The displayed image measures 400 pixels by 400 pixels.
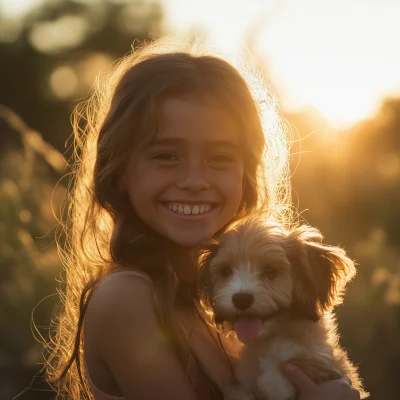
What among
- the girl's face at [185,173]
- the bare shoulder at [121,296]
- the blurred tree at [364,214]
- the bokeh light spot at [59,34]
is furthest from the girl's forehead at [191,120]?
the bokeh light spot at [59,34]

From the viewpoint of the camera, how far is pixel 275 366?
4121 mm

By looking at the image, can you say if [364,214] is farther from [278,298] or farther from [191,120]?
[278,298]

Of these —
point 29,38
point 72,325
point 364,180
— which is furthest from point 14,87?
point 72,325

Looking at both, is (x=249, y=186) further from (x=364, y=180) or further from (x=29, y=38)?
(x=29, y=38)

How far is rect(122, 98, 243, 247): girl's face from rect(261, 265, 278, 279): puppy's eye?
0.53 meters

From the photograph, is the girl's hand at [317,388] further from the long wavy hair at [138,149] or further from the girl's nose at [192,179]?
the girl's nose at [192,179]

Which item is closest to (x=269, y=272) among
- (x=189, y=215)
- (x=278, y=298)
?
(x=278, y=298)

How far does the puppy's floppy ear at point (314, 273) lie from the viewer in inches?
166

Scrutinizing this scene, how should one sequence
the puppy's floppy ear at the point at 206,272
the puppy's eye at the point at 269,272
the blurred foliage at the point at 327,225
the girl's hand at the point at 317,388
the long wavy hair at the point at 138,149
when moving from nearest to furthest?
1. the girl's hand at the point at 317,388
2. the puppy's eye at the point at 269,272
3. the puppy's floppy ear at the point at 206,272
4. the long wavy hair at the point at 138,149
5. the blurred foliage at the point at 327,225

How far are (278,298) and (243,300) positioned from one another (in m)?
0.20

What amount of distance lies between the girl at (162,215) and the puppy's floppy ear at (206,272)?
0.11 m

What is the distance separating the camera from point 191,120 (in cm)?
450

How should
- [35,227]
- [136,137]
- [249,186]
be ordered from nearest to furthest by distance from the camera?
[136,137], [249,186], [35,227]

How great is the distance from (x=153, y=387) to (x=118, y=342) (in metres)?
0.31
